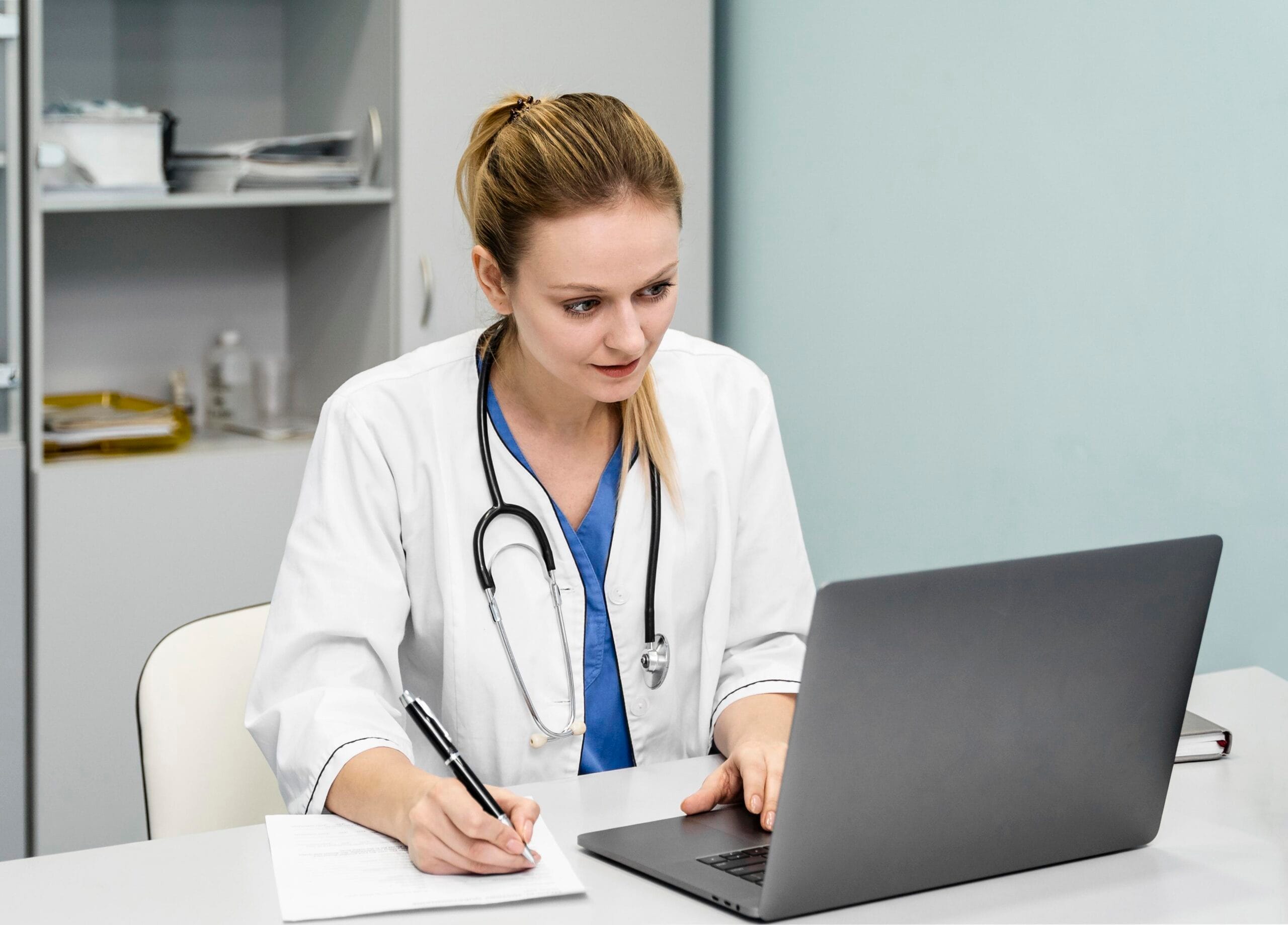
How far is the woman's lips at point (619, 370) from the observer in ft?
4.58

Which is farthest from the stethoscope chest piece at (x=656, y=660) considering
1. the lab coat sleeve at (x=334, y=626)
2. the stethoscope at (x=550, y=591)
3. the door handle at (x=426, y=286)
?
the door handle at (x=426, y=286)

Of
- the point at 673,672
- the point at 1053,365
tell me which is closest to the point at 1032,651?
the point at 673,672

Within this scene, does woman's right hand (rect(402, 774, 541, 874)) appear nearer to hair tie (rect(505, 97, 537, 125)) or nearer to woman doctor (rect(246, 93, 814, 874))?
woman doctor (rect(246, 93, 814, 874))

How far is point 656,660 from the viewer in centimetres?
146

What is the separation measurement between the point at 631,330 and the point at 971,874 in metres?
0.58

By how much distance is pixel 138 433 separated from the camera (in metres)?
2.39

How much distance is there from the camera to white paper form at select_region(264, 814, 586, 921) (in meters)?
1.03

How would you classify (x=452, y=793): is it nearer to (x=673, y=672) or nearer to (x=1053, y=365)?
(x=673, y=672)

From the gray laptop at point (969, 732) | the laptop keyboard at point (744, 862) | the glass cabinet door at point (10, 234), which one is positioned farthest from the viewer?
Result: the glass cabinet door at point (10, 234)

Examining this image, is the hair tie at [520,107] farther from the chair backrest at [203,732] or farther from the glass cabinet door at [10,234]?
the glass cabinet door at [10,234]

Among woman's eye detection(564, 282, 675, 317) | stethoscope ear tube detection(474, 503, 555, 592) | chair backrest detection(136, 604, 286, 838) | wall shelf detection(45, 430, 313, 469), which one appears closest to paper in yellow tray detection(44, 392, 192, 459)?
wall shelf detection(45, 430, 313, 469)

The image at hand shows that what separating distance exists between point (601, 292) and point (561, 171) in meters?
Result: 0.12

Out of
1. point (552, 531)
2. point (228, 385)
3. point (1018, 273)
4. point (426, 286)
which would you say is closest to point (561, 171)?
point (552, 531)

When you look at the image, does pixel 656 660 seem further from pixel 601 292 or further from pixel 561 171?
pixel 561 171
